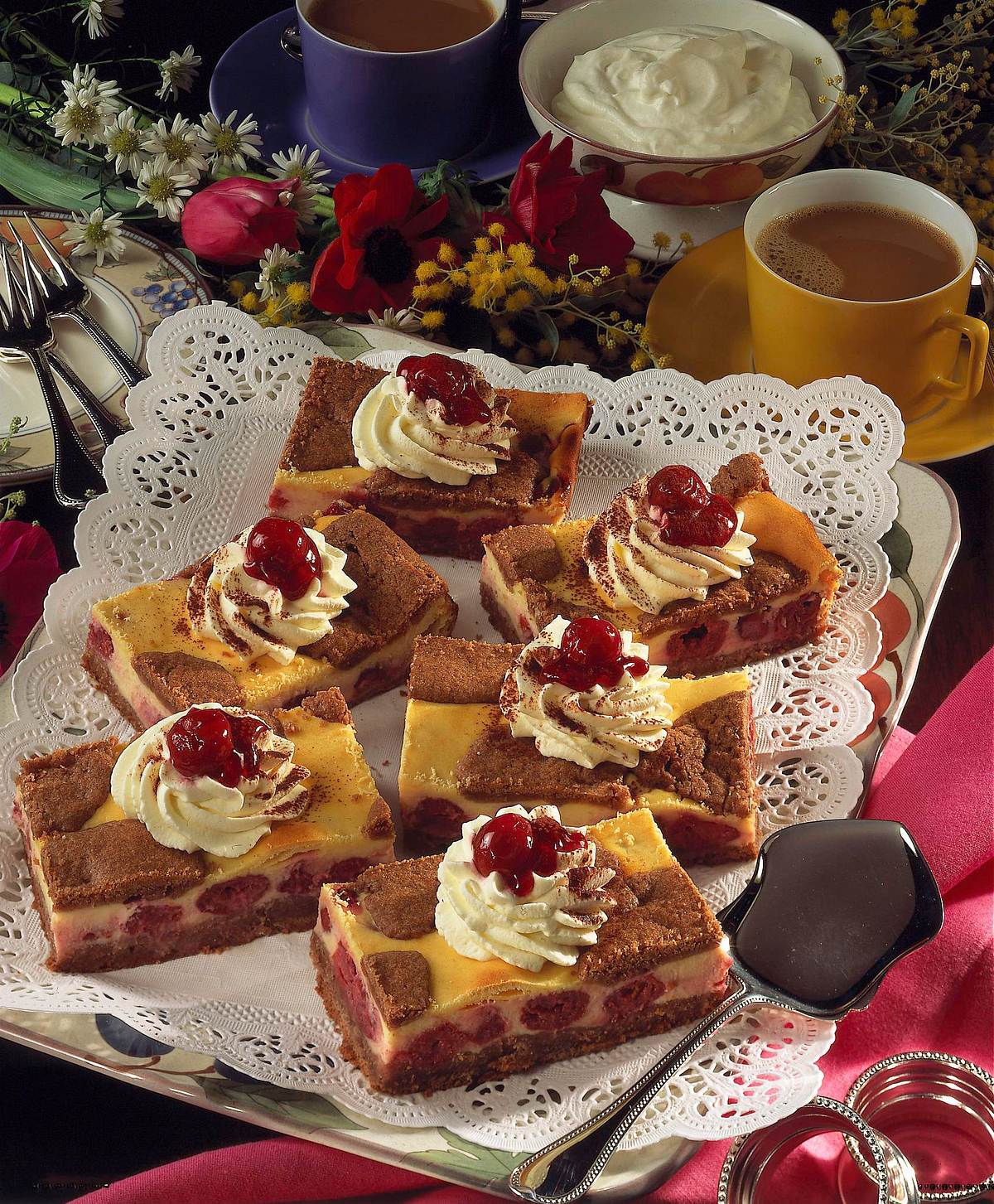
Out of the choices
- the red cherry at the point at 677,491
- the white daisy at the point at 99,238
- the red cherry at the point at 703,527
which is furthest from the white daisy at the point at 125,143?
the red cherry at the point at 703,527

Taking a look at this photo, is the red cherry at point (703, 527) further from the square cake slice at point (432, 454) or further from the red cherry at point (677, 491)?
the square cake slice at point (432, 454)

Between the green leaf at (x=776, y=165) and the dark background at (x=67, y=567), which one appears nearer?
the dark background at (x=67, y=567)

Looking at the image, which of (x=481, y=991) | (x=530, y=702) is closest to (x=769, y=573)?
(x=530, y=702)

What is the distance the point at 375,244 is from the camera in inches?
162

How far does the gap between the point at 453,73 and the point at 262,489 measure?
156 cm

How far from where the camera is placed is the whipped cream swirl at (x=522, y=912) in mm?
2809

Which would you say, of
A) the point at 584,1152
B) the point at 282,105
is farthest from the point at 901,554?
the point at 282,105

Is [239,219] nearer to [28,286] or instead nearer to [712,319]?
[28,286]

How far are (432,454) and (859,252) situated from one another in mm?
1380

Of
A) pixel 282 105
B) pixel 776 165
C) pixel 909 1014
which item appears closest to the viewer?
pixel 909 1014

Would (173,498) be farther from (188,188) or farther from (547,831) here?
(547,831)

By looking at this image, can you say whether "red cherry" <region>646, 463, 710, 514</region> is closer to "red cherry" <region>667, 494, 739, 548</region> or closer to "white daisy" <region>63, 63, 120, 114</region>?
"red cherry" <region>667, 494, 739, 548</region>

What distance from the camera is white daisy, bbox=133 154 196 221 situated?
4.38 meters

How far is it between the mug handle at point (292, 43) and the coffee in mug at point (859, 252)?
210 centimetres
